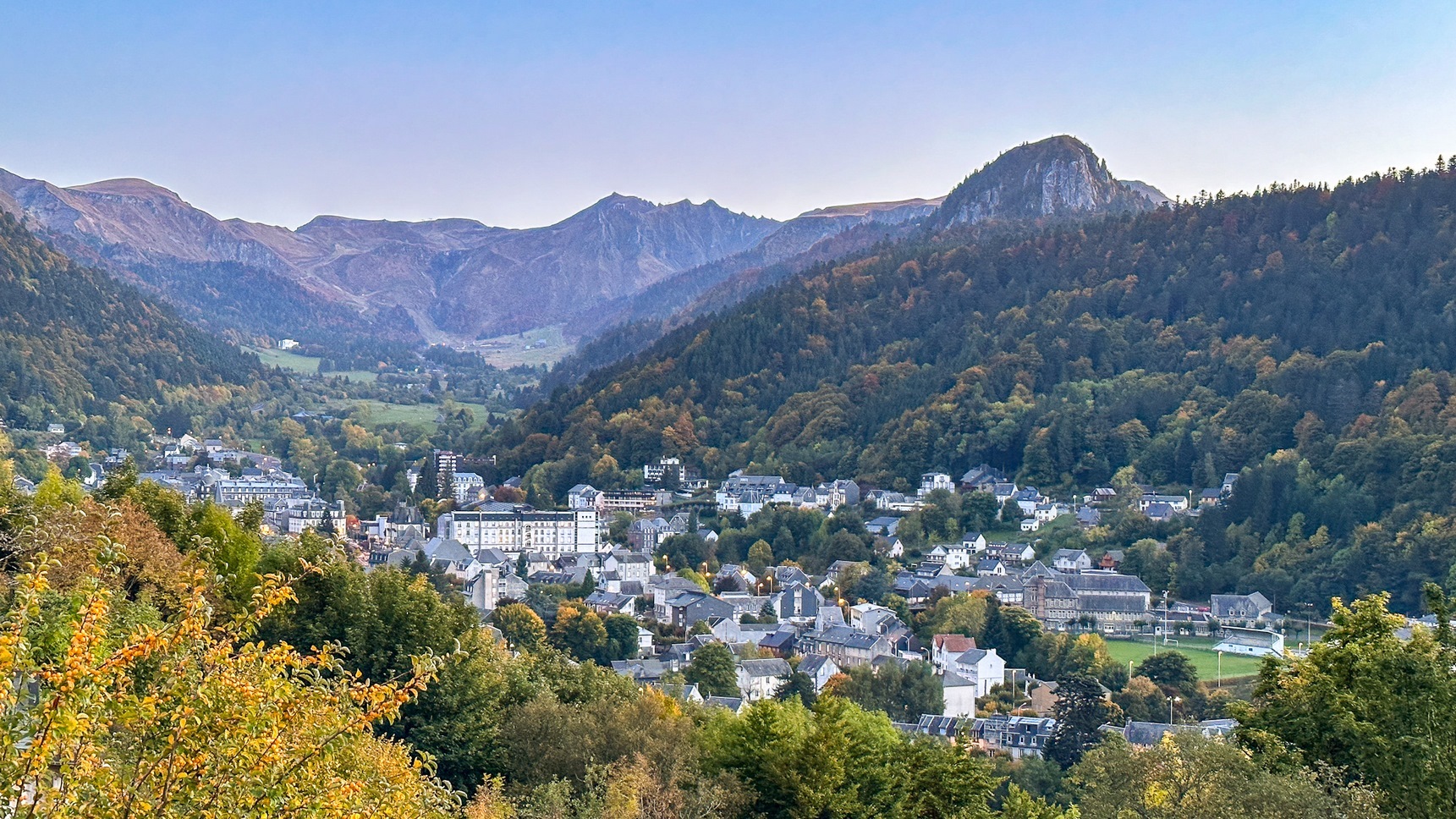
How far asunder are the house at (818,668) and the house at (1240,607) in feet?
50.4

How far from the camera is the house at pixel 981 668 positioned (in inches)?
1716

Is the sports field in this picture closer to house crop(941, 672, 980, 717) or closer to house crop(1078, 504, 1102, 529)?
house crop(941, 672, 980, 717)

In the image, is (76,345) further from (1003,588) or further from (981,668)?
(981,668)

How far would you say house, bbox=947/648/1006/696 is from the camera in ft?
143

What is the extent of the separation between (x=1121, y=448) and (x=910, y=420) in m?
12.8

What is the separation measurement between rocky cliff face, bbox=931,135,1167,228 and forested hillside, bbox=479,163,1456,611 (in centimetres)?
5976

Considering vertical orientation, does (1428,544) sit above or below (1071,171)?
below

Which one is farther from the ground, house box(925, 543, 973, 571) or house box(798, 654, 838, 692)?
house box(925, 543, 973, 571)

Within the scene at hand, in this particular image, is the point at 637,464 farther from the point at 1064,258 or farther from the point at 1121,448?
the point at 1064,258

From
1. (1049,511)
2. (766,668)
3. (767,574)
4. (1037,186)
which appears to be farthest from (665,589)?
(1037,186)

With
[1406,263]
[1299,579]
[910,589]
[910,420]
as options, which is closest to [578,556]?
[910,589]

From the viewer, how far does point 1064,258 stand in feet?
340

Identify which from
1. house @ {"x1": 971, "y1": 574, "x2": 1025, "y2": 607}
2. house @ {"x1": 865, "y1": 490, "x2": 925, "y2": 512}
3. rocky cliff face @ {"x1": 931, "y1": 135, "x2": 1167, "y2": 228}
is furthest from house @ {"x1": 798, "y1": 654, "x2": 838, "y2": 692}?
rocky cliff face @ {"x1": 931, "y1": 135, "x2": 1167, "y2": 228}

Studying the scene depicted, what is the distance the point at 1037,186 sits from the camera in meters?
176
